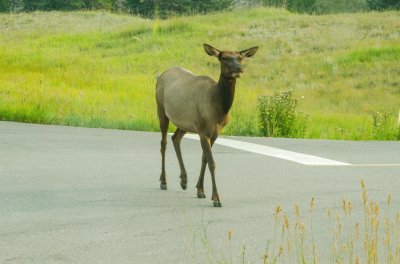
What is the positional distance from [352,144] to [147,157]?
4400 mm

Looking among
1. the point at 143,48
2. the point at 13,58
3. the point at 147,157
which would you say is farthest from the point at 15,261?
the point at 143,48

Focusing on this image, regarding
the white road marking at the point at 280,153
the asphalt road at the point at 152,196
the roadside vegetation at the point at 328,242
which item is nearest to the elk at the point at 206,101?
the asphalt road at the point at 152,196

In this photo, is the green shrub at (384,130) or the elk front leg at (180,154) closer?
the elk front leg at (180,154)

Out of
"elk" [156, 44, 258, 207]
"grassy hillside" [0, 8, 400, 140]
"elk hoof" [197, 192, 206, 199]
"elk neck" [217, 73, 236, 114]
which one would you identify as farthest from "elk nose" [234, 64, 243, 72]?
"grassy hillside" [0, 8, 400, 140]

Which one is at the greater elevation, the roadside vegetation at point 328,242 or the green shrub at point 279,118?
the roadside vegetation at point 328,242

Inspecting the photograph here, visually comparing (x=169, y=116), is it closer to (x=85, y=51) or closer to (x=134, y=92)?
(x=134, y=92)

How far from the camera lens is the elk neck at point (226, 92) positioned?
9656 millimetres

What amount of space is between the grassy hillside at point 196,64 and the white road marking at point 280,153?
2619 mm

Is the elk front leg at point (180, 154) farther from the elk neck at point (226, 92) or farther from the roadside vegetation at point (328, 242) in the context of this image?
the roadside vegetation at point (328, 242)

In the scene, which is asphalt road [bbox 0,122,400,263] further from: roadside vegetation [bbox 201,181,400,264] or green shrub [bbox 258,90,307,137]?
green shrub [bbox 258,90,307,137]

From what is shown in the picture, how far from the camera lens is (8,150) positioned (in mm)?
14297

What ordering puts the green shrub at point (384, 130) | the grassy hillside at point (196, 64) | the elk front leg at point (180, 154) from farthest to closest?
the grassy hillside at point (196, 64), the green shrub at point (384, 130), the elk front leg at point (180, 154)

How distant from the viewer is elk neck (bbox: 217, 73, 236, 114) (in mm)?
9656

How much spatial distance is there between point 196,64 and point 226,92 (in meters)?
31.3
